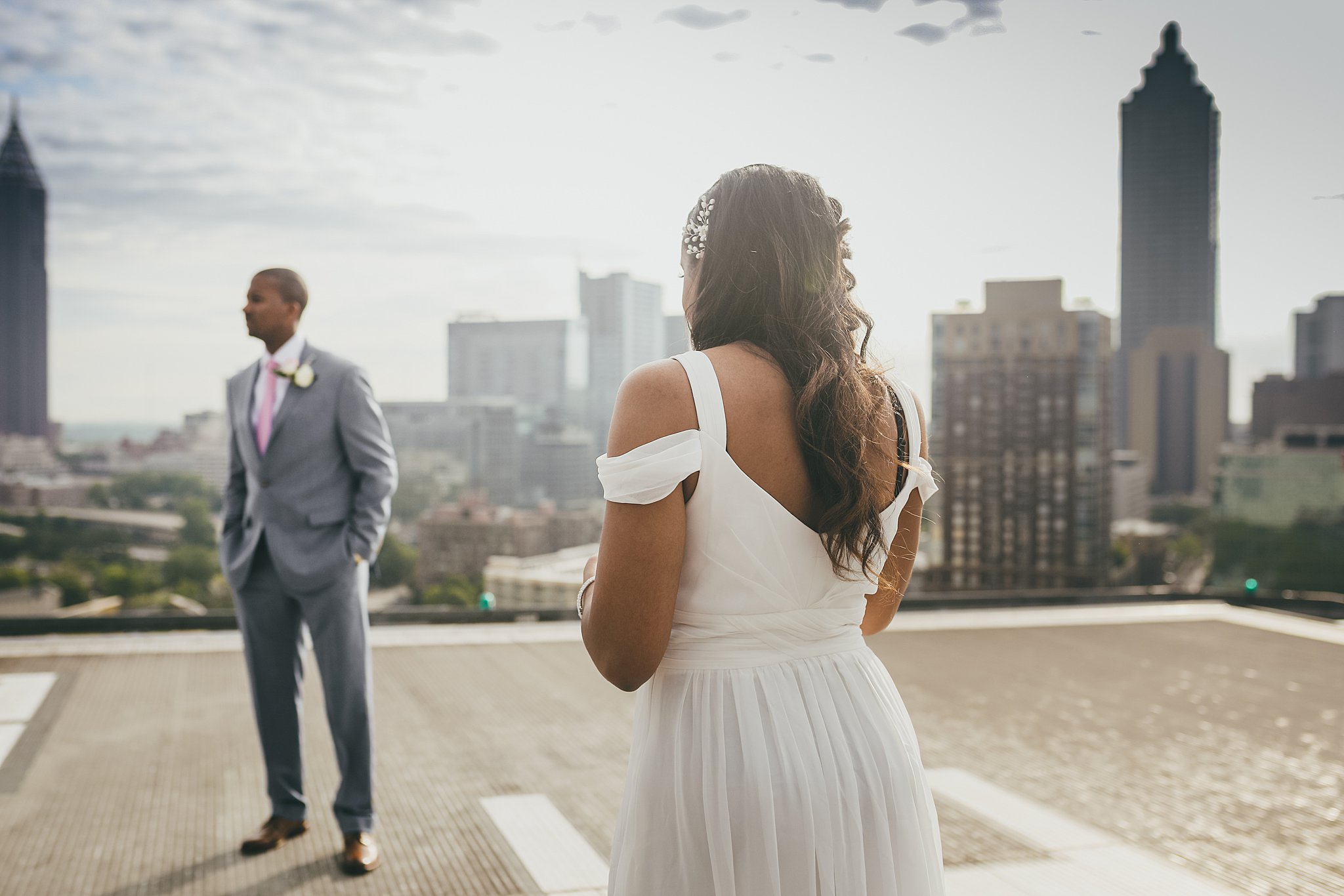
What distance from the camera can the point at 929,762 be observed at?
134 inches

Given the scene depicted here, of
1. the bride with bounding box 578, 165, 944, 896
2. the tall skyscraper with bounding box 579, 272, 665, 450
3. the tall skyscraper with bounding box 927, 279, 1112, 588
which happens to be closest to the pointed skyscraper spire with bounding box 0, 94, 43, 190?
the tall skyscraper with bounding box 579, 272, 665, 450

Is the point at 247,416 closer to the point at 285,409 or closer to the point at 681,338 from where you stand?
the point at 285,409

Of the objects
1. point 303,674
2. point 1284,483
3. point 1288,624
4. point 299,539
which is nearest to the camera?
point 299,539

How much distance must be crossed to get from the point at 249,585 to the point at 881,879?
6.41 feet

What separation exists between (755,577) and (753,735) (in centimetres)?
17

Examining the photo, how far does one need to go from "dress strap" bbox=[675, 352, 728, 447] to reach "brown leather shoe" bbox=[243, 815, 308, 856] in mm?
2099

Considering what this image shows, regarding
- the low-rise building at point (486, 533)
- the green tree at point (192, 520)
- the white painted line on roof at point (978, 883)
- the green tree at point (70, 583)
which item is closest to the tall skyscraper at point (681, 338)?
the white painted line on roof at point (978, 883)

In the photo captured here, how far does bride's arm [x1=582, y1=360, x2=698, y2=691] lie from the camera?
3.23 ft

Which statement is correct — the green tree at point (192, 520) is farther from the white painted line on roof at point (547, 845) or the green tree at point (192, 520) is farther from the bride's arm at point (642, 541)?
the bride's arm at point (642, 541)

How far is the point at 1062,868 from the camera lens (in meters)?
2.55

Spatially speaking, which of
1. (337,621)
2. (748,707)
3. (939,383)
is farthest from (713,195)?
(939,383)

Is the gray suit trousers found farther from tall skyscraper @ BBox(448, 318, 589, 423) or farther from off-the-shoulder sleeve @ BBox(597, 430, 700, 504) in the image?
tall skyscraper @ BBox(448, 318, 589, 423)

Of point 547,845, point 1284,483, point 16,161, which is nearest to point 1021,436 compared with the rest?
point 1284,483

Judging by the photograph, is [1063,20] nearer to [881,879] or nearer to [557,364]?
[557,364]
